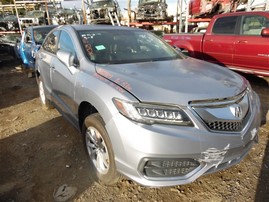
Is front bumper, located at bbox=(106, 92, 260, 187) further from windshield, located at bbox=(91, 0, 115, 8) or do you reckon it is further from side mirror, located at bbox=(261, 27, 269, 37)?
windshield, located at bbox=(91, 0, 115, 8)

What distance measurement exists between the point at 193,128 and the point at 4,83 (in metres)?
7.30

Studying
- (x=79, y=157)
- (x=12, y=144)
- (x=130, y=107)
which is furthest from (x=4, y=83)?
(x=130, y=107)

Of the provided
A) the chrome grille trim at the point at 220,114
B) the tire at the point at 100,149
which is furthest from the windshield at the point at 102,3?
the chrome grille trim at the point at 220,114

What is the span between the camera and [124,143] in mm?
2072

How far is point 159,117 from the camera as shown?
80.5 inches

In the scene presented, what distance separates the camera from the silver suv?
2025mm

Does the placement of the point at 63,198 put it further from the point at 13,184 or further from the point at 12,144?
the point at 12,144

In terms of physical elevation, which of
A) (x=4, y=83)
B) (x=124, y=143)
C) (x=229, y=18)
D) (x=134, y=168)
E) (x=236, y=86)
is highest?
(x=229, y=18)

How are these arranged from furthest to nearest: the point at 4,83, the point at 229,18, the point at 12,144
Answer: the point at 4,83, the point at 229,18, the point at 12,144

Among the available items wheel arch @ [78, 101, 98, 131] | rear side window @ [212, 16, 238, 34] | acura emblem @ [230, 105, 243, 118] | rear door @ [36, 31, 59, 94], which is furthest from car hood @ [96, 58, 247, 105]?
rear side window @ [212, 16, 238, 34]

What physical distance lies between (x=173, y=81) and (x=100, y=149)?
1.03m

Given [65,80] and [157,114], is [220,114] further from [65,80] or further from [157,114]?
[65,80]

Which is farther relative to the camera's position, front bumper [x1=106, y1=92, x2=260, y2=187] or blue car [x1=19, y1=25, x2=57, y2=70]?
blue car [x1=19, y1=25, x2=57, y2=70]

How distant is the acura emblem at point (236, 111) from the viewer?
86.9 inches
